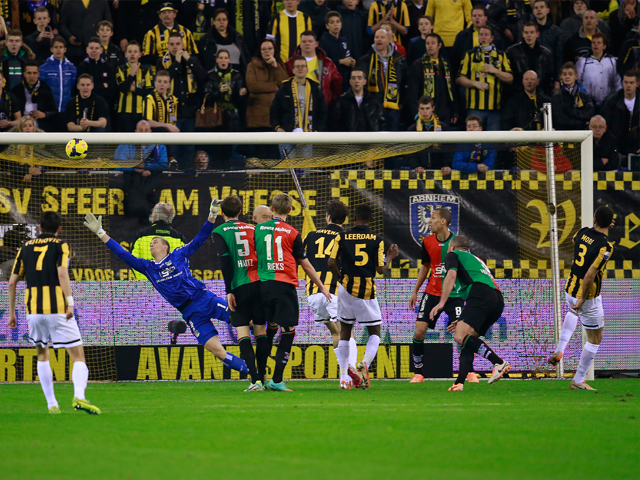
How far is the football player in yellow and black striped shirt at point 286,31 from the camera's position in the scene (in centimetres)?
1689

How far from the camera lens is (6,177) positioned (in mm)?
13648

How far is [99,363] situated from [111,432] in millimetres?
6718

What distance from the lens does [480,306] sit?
11.0m

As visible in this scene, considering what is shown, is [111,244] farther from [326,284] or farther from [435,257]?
[435,257]

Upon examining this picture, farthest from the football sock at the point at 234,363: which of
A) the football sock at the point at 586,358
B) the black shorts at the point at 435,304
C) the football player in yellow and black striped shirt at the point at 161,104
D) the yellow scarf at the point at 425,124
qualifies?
the yellow scarf at the point at 425,124

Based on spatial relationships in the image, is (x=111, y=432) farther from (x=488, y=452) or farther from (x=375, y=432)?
(x=488, y=452)

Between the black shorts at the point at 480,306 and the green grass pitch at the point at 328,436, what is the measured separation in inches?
37.2

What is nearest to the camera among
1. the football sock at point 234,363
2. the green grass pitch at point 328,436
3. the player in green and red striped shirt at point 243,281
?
the green grass pitch at point 328,436

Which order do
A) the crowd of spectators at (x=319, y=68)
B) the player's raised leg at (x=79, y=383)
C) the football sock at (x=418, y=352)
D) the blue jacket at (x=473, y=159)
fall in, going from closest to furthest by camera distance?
the player's raised leg at (x=79, y=383) → the football sock at (x=418, y=352) → the blue jacket at (x=473, y=159) → the crowd of spectators at (x=319, y=68)

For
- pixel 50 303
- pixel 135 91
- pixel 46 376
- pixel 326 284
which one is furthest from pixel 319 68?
pixel 46 376

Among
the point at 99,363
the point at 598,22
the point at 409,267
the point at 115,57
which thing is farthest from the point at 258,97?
the point at 598,22

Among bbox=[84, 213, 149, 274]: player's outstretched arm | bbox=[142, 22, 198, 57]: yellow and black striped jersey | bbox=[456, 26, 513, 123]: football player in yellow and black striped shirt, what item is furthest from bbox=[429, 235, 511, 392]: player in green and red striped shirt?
bbox=[142, 22, 198, 57]: yellow and black striped jersey

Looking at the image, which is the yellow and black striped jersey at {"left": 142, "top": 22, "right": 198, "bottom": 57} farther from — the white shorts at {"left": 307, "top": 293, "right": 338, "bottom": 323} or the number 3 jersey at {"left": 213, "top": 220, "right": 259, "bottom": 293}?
the number 3 jersey at {"left": 213, "top": 220, "right": 259, "bottom": 293}

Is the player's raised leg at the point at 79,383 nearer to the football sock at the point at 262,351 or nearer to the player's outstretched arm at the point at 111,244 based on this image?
the player's outstretched arm at the point at 111,244
